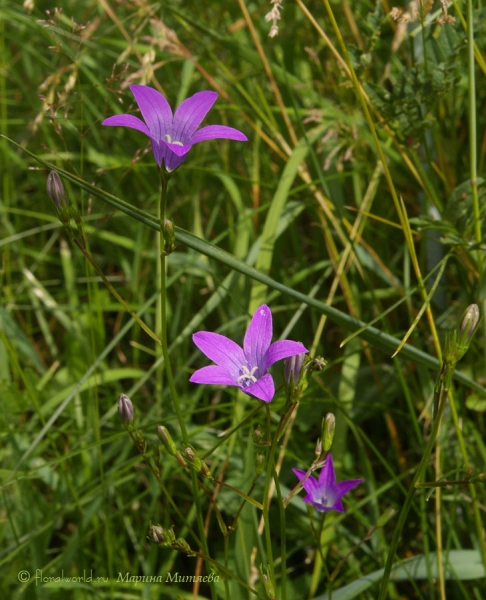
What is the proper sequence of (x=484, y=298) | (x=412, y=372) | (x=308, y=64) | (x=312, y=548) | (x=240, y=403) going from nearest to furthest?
(x=484, y=298)
(x=240, y=403)
(x=312, y=548)
(x=412, y=372)
(x=308, y=64)

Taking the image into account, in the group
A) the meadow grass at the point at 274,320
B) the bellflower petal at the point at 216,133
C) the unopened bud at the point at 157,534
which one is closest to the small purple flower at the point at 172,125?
the bellflower petal at the point at 216,133

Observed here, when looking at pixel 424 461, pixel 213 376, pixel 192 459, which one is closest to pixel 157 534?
pixel 192 459

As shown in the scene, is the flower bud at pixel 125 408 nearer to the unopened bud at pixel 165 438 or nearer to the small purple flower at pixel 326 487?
the unopened bud at pixel 165 438

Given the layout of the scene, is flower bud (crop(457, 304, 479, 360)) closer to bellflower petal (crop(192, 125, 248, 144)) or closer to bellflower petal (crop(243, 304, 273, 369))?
bellflower petal (crop(243, 304, 273, 369))

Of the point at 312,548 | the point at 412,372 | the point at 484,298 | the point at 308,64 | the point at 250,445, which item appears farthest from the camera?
the point at 308,64

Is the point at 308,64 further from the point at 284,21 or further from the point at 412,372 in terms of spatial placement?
the point at 412,372

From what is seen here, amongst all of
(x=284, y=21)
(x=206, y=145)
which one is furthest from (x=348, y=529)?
(x=284, y=21)
